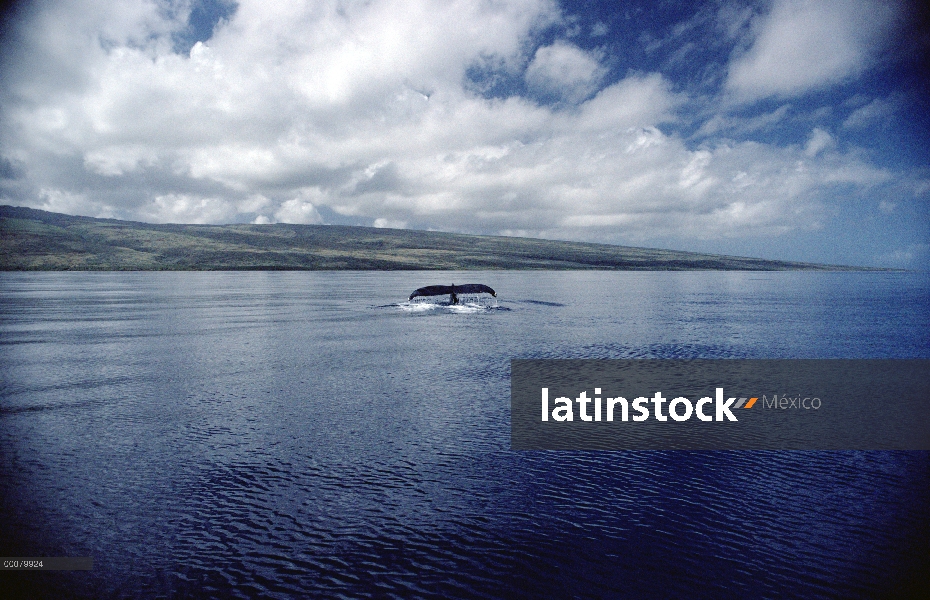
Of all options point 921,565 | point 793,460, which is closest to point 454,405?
point 793,460

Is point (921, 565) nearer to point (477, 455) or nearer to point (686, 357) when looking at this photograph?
point (477, 455)

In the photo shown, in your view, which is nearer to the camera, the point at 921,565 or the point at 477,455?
the point at 921,565

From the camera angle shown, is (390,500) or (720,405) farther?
(720,405)

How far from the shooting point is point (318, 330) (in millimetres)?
59562

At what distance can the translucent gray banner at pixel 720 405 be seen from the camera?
24.1m

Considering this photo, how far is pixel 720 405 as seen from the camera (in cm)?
3000

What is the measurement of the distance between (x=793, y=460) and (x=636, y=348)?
1049 inches

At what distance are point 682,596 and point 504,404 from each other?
17.0m

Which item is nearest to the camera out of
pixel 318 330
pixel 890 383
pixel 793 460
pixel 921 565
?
pixel 921 565

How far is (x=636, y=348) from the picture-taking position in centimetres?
4816

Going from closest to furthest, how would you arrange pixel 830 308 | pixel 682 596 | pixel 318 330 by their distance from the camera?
pixel 682 596 → pixel 318 330 → pixel 830 308

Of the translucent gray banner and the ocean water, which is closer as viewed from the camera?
the ocean water

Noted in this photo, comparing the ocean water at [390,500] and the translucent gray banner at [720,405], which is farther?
the translucent gray banner at [720,405]

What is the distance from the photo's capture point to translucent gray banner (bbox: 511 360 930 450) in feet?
79.2
